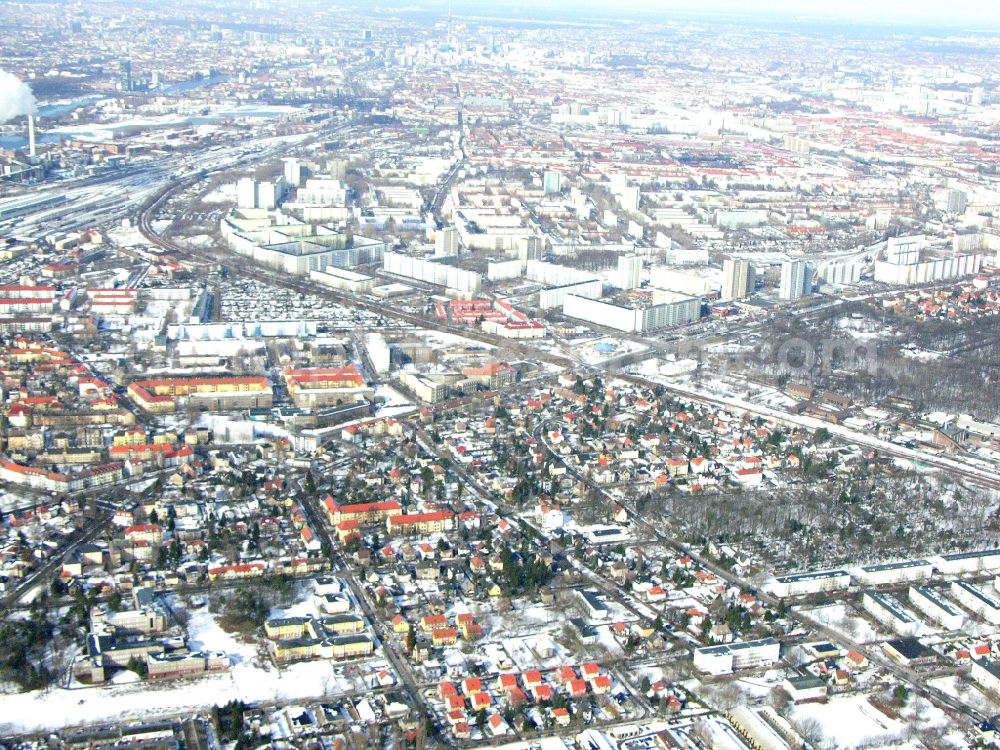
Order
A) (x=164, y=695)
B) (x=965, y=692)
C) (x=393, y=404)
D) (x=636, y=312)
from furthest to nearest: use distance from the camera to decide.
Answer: (x=636, y=312)
(x=393, y=404)
(x=965, y=692)
(x=164, y=695)

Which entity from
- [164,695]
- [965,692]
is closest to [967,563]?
[965,692]

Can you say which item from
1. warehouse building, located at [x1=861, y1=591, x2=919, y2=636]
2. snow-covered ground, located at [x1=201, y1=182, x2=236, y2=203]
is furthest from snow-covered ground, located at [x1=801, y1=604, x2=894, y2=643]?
snow-covered ground, located at [x1=201, y1=182, x2=236, y2=203]

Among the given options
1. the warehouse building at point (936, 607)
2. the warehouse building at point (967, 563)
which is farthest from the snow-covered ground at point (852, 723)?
the warehouse building at point (967, 563)

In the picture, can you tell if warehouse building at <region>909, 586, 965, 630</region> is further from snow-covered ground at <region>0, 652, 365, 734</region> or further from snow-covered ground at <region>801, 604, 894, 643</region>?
snow-covered ground at <region>0, 652, 365, 734</region>

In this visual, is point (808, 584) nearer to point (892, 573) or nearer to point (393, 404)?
point (892, 573)

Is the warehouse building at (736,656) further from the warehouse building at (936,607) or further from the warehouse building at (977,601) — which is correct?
the warehouse building at (977,601)

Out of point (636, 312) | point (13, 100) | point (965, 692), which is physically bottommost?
point (965, 692)

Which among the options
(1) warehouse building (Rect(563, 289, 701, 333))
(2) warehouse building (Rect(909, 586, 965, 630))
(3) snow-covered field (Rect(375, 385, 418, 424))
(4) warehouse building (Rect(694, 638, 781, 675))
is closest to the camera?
(4) warehouse building (Rect(694, 638, 781, 675))

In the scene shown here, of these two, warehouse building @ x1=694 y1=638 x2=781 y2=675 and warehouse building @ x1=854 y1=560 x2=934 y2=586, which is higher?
warehouse building @ x1=694 y1=638 x2=781 y2=675

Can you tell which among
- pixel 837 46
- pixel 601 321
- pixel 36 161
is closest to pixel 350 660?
pixel 601 321
